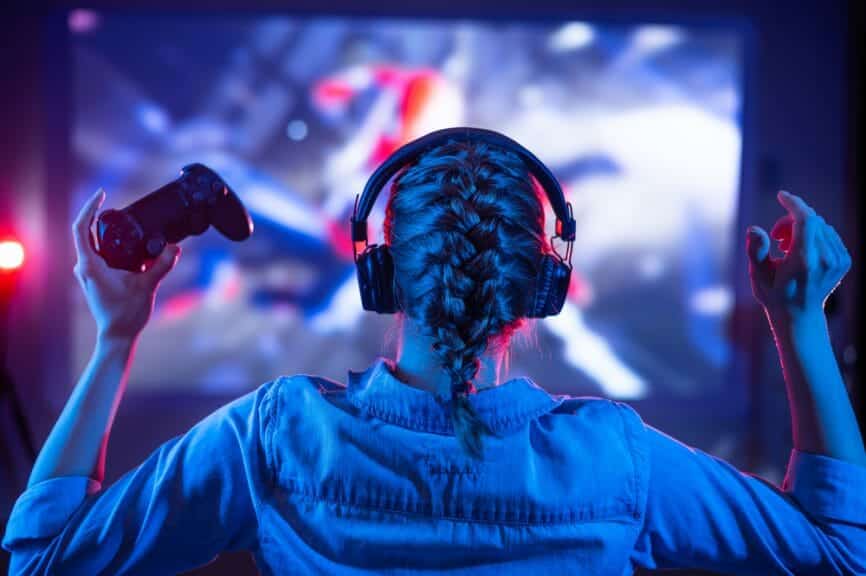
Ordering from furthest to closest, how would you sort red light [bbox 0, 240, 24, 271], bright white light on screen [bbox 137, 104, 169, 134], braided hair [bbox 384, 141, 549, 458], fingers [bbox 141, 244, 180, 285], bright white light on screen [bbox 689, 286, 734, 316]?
1. bright white light on screen [bbox 689, 286, 734, 316]
2. bright white light on screen [bbox 137, 104, 169, 134]
3. red light [bbox 0, 240, 24, 271]
4. fingers [bbox 141, 244, 180, 285]
5. braided hair [bbox 384, 141, 549, 458]

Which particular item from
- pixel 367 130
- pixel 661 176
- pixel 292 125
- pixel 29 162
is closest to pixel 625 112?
pixel 661 176

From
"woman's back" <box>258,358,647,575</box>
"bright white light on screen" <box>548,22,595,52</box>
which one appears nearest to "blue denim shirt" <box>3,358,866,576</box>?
"woman's back" <box>258,358,647,575</box>

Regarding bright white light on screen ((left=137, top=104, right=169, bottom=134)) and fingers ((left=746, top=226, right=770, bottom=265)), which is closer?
fingers ((left=746, top=226, right=770, bottom=265))

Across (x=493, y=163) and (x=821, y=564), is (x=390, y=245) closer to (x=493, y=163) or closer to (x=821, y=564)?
(x=493, y=163)

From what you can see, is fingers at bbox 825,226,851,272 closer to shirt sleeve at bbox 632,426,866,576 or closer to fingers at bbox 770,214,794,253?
fingers at bbox 770,214,794,253

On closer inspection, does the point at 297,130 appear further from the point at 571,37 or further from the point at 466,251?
the point at 466,251

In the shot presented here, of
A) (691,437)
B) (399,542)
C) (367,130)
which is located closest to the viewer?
(399,542)

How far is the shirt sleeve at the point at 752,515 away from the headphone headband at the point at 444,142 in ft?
0.83

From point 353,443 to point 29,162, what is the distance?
268cm

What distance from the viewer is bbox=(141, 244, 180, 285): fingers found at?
0.81 metres

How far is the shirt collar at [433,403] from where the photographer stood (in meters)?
0.72

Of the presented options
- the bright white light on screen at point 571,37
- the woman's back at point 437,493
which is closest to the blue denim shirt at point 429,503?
the woman's back at point 437,493

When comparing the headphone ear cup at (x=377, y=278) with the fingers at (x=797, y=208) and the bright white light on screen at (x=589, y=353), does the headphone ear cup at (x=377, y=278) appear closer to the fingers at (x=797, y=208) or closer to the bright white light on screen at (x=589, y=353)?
the fingers at (x=797, y=208)

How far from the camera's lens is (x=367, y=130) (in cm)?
277
